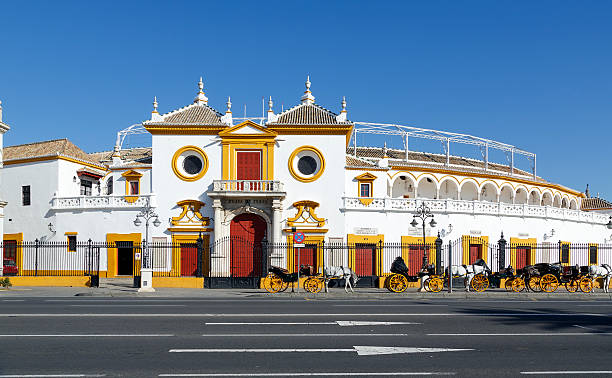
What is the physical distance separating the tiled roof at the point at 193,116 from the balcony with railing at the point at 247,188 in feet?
13.2

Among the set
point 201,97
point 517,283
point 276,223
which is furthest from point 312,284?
point 201,97

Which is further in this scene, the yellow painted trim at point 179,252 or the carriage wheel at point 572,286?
the yellow painted trim at point 179,252

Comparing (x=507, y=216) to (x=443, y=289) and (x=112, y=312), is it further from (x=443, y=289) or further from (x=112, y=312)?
(x=112, y=312)

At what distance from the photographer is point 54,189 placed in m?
36.9

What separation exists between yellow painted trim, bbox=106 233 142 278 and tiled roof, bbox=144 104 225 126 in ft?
23.1

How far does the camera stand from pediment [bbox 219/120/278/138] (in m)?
35.3

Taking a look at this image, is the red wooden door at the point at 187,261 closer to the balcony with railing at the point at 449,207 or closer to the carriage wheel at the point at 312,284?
the balcony with railing at the point at 449,207

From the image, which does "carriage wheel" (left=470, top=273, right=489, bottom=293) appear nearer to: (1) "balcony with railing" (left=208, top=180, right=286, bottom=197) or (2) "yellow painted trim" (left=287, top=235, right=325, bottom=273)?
(2) "yellow painted trim" (left=287, top=235, right=325, bottom=273)

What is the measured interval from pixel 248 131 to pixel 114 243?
10773 millimetres

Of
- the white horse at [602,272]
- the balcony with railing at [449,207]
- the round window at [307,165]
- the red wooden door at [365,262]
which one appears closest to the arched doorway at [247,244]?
the round window at [307,165]

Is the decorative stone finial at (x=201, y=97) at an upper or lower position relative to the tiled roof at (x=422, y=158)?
upper

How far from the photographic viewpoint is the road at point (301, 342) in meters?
8.21

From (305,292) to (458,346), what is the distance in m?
13.9

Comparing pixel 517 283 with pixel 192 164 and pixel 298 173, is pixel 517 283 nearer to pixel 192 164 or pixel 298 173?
pixel 298 173
